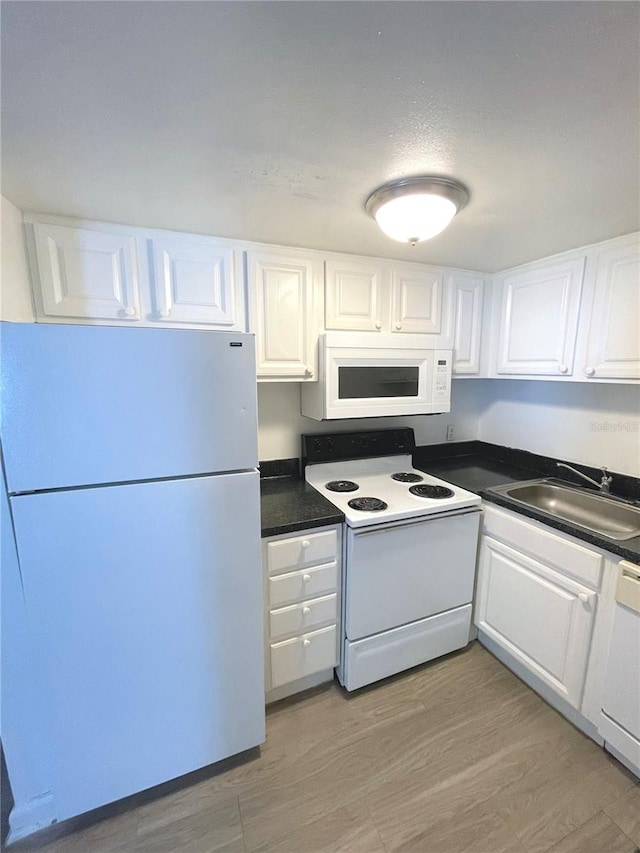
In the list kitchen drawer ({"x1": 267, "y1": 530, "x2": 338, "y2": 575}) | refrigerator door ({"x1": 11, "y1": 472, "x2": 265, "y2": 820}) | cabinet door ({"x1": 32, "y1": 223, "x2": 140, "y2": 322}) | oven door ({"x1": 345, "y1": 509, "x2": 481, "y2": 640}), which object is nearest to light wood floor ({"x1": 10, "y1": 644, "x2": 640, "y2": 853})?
refrigerator door ({"x1": 11, "y1": 472, "x2": 265, "y2": 820})

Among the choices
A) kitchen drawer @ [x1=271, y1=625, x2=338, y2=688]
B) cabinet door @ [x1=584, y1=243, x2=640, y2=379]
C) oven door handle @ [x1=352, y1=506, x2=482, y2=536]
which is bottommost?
kitchen drawer @ [x1=271, y1=625, x2=338, y2=688]

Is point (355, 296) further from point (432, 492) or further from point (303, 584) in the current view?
point (303, 584)

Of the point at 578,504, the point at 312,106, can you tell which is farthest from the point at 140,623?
the point at 578,504

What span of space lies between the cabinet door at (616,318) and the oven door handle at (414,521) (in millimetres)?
897

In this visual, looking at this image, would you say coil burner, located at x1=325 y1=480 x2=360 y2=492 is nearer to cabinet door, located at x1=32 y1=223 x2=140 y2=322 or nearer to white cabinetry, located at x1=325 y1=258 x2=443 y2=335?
white cabinetry, located at x1=325 y1=258 x2=443 y2=335

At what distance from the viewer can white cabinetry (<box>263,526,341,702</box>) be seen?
5.02 feet

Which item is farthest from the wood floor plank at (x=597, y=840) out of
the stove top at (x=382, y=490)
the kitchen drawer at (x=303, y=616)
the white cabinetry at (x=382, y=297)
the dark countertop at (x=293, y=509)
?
the white cabinetry at (x=382, y=297)

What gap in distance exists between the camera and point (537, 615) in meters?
1.65

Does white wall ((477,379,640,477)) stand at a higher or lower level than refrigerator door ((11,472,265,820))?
higher

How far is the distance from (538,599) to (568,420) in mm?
1070

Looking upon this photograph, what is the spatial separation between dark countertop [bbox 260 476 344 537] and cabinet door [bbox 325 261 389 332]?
90 cm

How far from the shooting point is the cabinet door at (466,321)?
2094 millimetres

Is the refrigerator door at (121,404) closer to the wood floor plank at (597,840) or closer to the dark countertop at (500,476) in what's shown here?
the dark countertop at (500,476)

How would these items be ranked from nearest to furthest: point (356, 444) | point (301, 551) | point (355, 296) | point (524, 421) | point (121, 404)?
1. point (121, 404)
2. point (301, 551)
3. point (355, 296)
4. point (356, 444)
5. point (524, 421)
